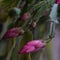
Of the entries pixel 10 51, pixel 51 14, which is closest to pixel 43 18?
pixel 51 14

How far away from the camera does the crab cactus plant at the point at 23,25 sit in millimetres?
435

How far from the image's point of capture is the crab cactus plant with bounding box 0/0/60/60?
435 mm

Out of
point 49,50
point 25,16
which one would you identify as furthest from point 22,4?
point 49,50

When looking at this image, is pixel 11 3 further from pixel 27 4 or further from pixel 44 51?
pixel 44 51

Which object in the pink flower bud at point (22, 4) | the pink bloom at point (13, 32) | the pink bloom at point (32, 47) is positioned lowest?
the pink bloom at point (32, 47)

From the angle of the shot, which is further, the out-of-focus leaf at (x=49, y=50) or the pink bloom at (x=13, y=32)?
the out-of-focus leaf at (x=49, y=50)

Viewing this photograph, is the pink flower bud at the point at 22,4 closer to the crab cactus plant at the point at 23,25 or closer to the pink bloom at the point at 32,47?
the crab cactus plant at the point at 23,25

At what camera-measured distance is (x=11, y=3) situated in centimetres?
45

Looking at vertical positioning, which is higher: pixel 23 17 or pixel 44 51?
pixel 23 17

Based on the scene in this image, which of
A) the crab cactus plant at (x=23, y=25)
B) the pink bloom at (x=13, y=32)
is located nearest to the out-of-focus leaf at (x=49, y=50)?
the crab cactus plant at (x=23, y=25)

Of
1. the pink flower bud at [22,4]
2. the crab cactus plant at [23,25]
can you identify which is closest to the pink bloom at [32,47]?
the crab cactus plant at [23,25]

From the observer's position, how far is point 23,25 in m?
0.45

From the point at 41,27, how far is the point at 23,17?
96mm

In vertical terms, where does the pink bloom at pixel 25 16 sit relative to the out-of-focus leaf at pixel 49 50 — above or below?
Result: above
